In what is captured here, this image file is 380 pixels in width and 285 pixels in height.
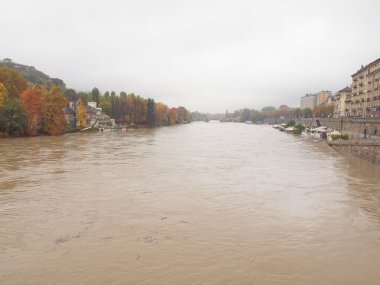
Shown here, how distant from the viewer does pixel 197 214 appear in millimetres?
14609

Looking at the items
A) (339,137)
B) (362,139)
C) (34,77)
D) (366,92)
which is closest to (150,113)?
(34,77)

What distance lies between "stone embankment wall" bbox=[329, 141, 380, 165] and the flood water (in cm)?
729

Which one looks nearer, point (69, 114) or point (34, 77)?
point (69, 114)

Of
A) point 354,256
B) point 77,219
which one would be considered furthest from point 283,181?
point 77,219

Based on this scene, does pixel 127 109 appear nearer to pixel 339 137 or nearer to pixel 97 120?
pixel 97 120

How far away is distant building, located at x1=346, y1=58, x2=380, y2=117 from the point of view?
68.1 meters

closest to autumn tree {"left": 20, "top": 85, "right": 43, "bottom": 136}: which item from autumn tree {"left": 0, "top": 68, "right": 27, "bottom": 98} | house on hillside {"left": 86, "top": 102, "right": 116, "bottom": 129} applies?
autumn tree {"left": 0, "top": 68, "right": 27, "bottom": 98}

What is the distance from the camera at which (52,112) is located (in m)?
64.2

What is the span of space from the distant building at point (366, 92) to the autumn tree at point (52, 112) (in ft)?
195

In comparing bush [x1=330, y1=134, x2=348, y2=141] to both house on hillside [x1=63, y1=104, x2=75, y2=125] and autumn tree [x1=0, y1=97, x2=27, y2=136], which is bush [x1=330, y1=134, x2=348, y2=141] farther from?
house on hillside [x1=63, y1=104, x2=75, y2=125]

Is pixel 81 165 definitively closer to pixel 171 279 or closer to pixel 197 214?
pixel 197 214

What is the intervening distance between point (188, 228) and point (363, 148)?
2893 centimetres

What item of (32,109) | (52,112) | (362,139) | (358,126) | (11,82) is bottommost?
(362,139)

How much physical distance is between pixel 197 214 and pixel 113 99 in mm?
104112
